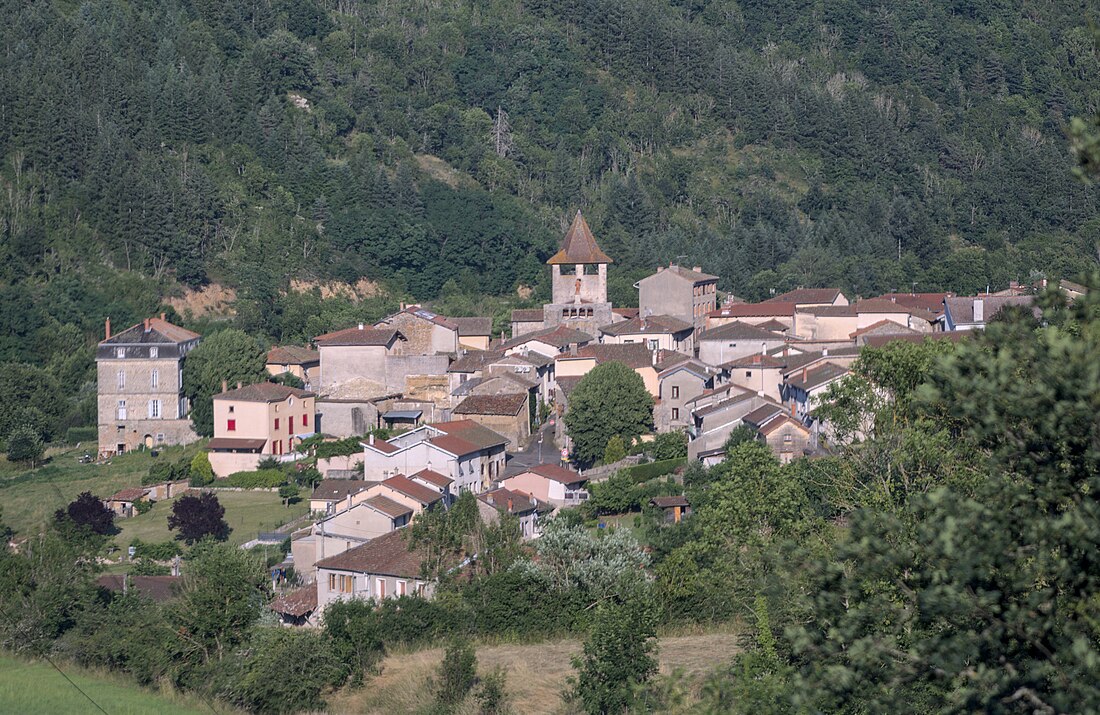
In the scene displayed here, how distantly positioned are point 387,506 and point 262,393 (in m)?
12.4

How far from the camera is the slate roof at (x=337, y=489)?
105ft

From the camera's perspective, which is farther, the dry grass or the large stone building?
the large stone building

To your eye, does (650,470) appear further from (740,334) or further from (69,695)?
(69,695)

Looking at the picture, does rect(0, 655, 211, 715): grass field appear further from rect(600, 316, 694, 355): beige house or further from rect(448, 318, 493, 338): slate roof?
rect(448, 318, 493, 338): slate roof

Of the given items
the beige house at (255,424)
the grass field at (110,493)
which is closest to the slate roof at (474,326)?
the beige house at (255,424)

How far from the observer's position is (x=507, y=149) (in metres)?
83.2

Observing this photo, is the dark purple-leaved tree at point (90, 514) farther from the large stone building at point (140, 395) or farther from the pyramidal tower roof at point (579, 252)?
the pyramidal tower roof at point (579, 252)

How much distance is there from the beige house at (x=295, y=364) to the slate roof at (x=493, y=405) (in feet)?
28.4

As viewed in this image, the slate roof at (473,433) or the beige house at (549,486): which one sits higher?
the slate roof at (473,433)

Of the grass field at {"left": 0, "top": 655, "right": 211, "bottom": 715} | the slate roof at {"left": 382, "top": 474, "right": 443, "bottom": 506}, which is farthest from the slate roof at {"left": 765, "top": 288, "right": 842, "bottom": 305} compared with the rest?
the grass field at {"left": 0, "top": 655, "right": 211, "bottom": 715}

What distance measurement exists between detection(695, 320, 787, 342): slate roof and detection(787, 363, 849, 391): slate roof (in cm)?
677

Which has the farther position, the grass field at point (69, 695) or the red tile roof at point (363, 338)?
the red tile roof at point (363, 338)

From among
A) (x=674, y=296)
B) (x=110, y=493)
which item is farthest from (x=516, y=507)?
(x=674, y=296)

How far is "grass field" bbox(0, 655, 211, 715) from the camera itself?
623 inches
